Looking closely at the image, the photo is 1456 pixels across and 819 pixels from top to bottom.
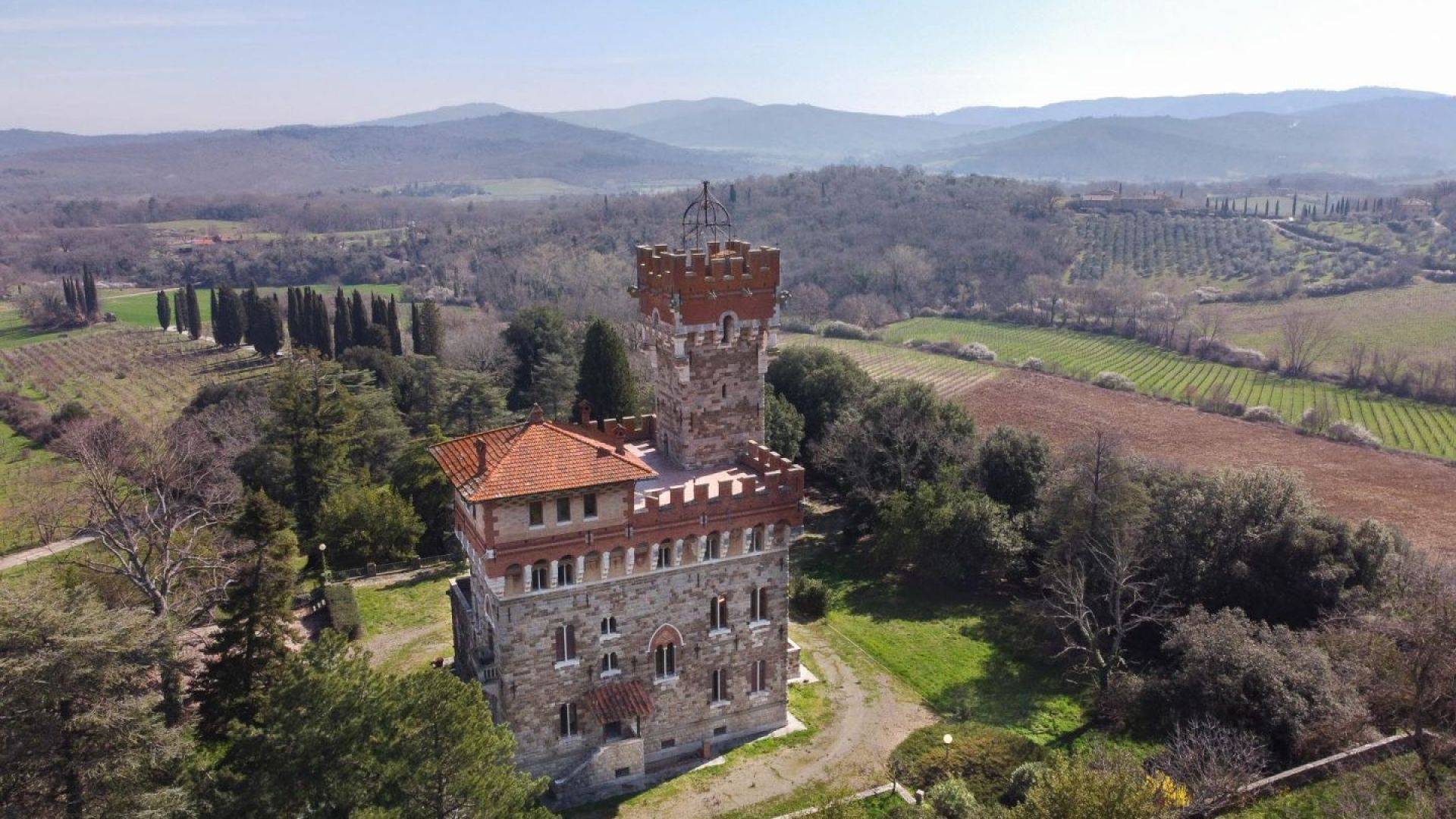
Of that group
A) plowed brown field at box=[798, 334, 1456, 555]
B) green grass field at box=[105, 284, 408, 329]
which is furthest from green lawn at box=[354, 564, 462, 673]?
green grass field at box=[105, 284, 408, 329]

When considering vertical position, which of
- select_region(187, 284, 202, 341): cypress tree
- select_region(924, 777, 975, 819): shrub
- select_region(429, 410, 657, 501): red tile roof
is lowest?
select_region(924, 777, 975, 819): shrub

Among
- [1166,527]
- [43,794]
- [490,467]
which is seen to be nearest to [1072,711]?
[1166,527]

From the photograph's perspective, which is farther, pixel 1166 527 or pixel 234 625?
pixel 1166 527

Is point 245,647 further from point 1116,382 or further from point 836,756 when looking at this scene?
point 1116,382

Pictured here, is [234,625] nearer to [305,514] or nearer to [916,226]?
[305,514]

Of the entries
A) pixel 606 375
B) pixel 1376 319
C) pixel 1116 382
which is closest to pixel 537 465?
pixel 606 375

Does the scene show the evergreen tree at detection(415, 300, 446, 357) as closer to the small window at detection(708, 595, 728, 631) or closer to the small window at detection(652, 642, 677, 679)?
the small window at detection(652, 642, 677, 679)
